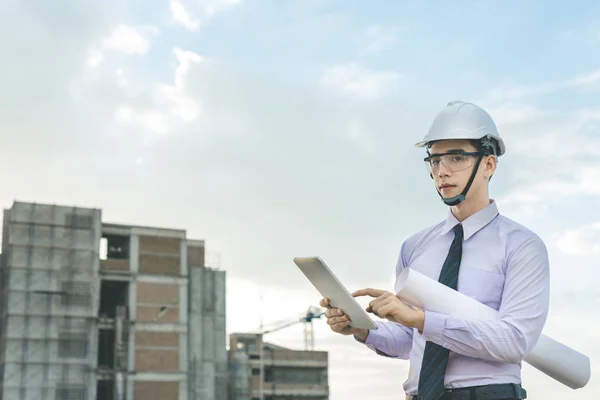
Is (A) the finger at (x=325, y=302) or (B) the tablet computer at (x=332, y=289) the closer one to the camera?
(B) the tablet computer at (x=332, y=289)

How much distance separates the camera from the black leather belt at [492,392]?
2.60 meters

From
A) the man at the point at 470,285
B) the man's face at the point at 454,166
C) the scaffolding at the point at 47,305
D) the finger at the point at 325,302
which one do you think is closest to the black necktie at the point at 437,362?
the man at the point at 470,285

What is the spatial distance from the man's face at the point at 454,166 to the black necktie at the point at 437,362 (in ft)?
0.72

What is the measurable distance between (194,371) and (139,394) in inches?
185

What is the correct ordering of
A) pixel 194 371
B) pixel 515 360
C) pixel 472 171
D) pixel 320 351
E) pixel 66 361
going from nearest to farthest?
pixel 515 360, pixel 472 171, pixel 66 361, pixel 194 371, pixel 320 351

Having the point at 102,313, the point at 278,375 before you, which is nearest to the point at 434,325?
the point at 102,313

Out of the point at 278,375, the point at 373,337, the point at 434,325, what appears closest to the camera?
the point at 434,325

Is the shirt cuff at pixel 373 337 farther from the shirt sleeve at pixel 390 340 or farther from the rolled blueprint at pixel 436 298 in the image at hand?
the rolled blueprint at pixel 436 298

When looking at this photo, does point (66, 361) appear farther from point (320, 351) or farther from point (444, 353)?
point (444, 353)

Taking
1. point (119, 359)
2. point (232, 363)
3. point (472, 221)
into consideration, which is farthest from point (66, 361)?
point (472, 221)

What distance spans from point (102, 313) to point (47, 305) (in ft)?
20.1

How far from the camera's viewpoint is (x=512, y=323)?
2.55 m

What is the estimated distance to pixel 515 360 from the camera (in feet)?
8.50

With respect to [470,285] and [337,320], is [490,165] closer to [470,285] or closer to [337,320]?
[470,285]
